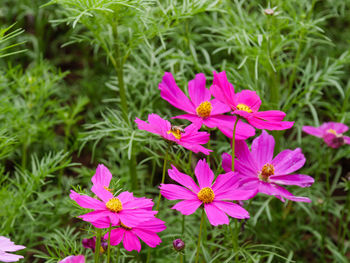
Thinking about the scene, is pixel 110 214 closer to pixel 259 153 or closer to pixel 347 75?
pixel 259 153

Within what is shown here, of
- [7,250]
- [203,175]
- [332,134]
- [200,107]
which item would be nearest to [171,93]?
[200,107]

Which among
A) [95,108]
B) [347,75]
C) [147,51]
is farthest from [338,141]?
[95,108]

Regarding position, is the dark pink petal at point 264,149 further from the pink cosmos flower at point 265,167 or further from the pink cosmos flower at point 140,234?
the pink cosmos flower at point 140,234

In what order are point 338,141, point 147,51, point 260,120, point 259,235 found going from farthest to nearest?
point 147,51
point 259,235
point 338,141
point 260,120

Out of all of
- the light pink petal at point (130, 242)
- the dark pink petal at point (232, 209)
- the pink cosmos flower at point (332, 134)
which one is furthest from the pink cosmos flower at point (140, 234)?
the pink cosmos flower at point (332, 134)

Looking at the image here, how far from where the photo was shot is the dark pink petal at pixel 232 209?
810mm

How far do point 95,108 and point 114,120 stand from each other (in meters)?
0.79

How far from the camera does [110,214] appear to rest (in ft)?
2.53

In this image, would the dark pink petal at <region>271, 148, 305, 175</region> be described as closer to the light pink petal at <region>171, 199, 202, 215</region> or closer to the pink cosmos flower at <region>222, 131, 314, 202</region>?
the pink cosmos flower at <region>222, 131, 314, 202</region>

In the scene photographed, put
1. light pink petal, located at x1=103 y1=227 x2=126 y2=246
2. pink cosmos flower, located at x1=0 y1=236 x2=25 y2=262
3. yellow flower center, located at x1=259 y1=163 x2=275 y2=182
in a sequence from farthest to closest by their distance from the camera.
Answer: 1. yellow flower center, located at x1=259 y1=163 x2=275 y2=182
2. light pink petal, located at x1=103 y1=227 x2=126 y2=246
3. pink cosmos flower, located at x1=0 y1=236 x2=25 y2=262

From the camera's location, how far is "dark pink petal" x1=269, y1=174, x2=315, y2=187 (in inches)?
36.4

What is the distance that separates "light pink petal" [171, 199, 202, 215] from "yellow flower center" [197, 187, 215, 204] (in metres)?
0.01

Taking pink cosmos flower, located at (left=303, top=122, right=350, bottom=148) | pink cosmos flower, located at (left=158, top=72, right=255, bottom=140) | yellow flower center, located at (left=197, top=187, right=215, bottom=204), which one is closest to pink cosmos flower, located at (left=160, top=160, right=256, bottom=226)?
yellow flower center, located at (left=197, top=187, right=215, bottom=204)

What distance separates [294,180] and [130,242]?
36 cm
